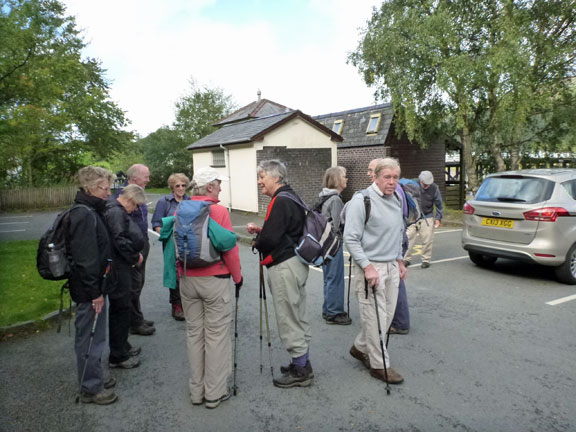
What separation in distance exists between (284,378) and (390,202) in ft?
6.14

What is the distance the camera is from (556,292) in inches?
253

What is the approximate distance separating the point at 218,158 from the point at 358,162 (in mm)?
7275

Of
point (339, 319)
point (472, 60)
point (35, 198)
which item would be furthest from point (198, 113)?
point (339, 319)

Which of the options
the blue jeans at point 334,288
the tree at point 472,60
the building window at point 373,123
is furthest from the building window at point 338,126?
the blue jeans at point 334,288

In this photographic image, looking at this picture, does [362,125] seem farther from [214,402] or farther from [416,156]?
[214,402]

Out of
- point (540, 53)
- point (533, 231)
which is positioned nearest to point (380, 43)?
point (540, 53)

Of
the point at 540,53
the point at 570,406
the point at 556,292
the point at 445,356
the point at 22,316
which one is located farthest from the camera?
the point at 540,53

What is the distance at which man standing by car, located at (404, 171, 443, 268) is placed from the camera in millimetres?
7906

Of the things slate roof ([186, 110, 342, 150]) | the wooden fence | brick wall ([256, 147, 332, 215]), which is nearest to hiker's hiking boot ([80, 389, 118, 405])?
brick wall ([256, 147, 332, 215])

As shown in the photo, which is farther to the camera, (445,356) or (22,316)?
(22,316)

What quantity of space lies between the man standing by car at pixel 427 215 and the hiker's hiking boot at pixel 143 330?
469 cm

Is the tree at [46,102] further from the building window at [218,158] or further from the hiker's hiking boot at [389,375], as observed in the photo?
the hiker's hiking boot at [389,375]

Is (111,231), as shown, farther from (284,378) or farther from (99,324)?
(284,378)

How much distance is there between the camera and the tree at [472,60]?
14805mm
